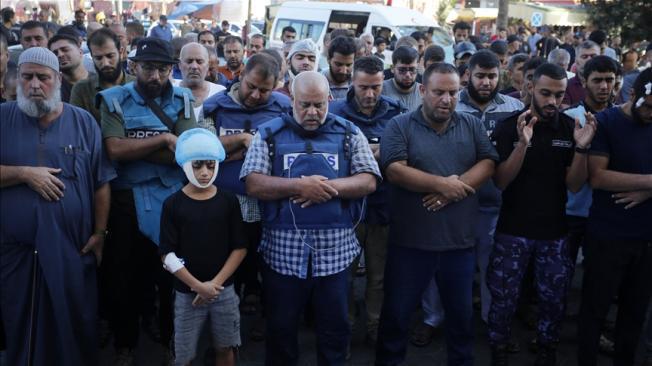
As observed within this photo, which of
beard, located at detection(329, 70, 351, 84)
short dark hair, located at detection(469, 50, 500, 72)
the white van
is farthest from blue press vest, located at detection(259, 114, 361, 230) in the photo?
the white van

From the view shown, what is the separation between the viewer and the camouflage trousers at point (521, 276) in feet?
13.3

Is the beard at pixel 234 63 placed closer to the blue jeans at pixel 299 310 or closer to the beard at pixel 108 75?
the beard at pixel 108 75

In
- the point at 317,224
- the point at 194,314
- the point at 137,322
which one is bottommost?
the point at 137,322

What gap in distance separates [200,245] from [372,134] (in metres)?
1.54

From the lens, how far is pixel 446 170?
3779 millimetres

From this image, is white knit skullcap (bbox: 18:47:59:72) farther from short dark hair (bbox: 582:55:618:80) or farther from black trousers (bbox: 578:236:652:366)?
short dark hair (bbox: 582:55:618:80)

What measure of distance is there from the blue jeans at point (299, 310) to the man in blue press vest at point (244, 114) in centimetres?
66

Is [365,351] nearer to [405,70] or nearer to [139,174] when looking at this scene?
[139,174]

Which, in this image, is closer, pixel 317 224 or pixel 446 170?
pixel 317 224

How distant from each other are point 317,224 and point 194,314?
0.91m

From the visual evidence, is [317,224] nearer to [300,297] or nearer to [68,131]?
[300,297]

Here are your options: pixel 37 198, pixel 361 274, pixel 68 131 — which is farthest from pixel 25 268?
pixel 361 274

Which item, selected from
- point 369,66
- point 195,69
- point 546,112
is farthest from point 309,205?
point 195,69

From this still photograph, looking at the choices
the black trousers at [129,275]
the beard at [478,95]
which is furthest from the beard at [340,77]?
the black trousers at [129,275]
